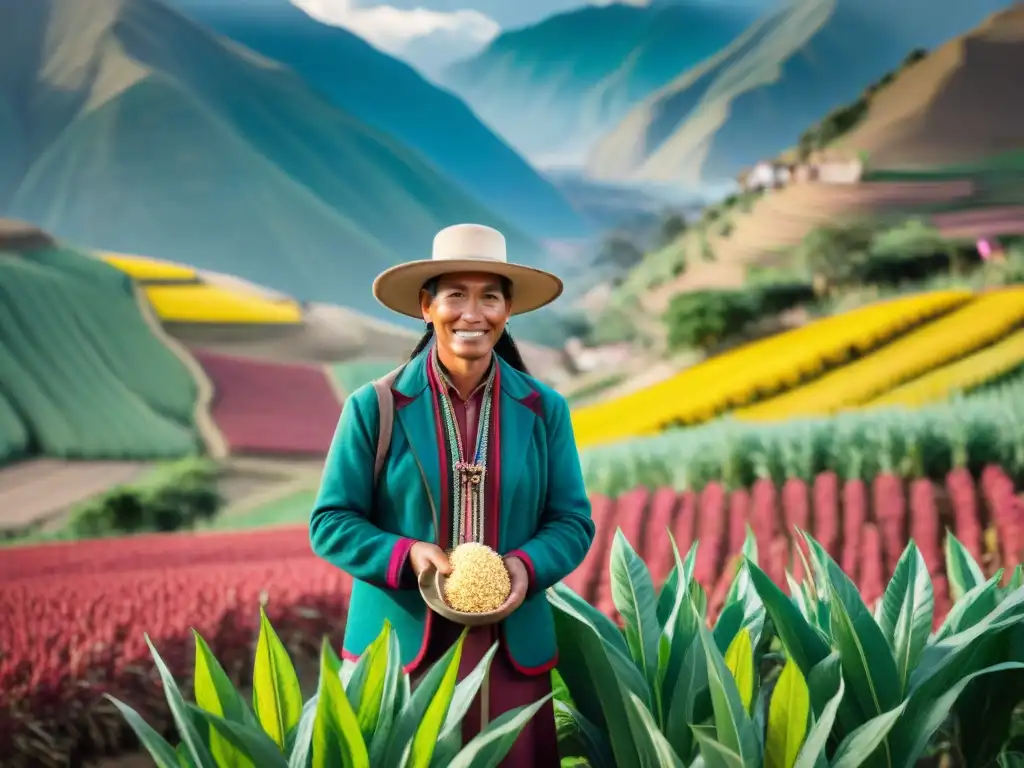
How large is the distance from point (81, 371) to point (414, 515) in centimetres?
446

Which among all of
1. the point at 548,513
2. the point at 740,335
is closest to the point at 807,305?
the point at 740,335

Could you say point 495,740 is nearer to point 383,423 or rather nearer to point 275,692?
point 275,692

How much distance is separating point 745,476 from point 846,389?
1405 millimetres

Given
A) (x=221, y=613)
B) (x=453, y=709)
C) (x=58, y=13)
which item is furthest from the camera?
(x=58, y=13)

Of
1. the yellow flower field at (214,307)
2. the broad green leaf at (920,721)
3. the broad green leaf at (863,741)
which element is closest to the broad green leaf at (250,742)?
the broad green leaf at (863,741)

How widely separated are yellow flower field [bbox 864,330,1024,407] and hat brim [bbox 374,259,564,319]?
3.92 m

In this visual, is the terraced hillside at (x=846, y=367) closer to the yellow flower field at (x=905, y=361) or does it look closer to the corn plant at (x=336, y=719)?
the yellow flower field at (x=905, y=361)

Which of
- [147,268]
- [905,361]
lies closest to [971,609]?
[905,361]

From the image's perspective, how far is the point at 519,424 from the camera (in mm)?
1622

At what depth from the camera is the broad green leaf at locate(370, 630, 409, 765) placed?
1.41 meters

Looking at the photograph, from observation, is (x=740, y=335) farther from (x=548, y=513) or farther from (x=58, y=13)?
(x=548, y=513)

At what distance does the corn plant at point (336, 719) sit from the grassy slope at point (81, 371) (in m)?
4.23

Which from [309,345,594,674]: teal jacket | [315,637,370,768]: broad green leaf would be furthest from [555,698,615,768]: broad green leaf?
[315,637,370,768]: broad green leaf

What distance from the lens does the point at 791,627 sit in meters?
1.74
